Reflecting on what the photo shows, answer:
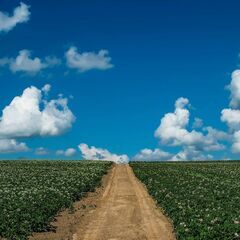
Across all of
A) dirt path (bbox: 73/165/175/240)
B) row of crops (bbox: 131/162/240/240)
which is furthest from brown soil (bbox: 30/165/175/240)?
row of crops (bbox: 131/162/240/240)

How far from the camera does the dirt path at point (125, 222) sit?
2612 centimetres

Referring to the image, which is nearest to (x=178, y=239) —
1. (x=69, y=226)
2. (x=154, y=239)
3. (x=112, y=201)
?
(x=154, y=239)

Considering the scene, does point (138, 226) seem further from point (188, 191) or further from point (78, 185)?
point (78, 185)

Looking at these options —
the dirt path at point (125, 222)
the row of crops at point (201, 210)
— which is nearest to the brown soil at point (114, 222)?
the dirt path at point (125, 222)

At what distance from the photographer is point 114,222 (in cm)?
2986

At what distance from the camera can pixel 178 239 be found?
80.5ft

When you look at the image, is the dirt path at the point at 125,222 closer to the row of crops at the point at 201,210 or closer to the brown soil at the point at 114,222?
the brown soil at the point at 114,222

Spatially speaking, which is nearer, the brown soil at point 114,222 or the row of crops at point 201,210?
the row of crops at point 201,210

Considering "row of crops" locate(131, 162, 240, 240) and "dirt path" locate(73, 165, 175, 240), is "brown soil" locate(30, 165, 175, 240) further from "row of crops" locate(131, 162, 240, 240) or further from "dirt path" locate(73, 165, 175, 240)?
"row of crops" locate(131, 162, 240, 240)

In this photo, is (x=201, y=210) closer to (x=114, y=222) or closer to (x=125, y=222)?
(x=125, y=222)

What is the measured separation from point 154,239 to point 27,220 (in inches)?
288

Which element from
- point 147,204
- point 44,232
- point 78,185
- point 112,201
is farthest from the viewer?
point 78,185

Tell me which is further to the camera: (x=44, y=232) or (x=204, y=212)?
(x=204, y=212)

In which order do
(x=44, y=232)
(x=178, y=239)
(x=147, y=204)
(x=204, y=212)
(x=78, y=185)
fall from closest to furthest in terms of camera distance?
(x=178, y=239) < (x=44, y=232) < (x=204, y=212) < (x=147, y=204) < (x=78, y=185)
